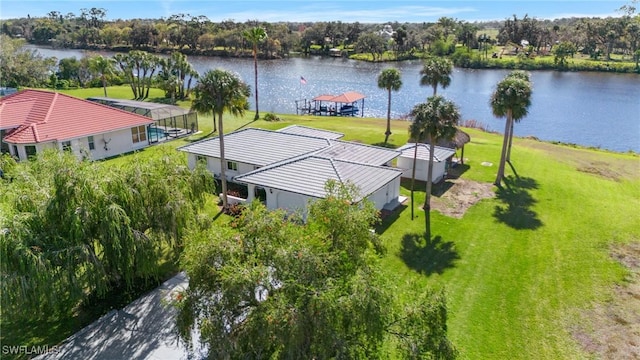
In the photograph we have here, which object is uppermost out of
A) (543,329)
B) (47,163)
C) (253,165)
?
(47,163)

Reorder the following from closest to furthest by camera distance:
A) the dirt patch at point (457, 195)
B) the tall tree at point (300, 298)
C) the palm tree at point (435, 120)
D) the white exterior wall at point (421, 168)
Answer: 1. the tall tree at point (300, 298)
2. the palm tree at point (435, 120)
3. the dirt patch at point (457, 195)
4. the white exterior wall at point (421, 168)

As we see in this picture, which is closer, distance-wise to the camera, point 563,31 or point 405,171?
point 405,171

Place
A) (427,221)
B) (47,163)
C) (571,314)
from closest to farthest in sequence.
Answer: (47,163) < (571,314) < (427,221)

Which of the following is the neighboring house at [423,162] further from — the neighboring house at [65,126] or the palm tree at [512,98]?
the neighboring house at [65,126]

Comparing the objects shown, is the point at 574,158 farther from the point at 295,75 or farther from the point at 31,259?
the point at 295,75

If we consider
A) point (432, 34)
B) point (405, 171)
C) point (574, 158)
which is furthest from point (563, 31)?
point (405, 171)

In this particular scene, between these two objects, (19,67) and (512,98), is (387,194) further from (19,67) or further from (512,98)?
(19,67)

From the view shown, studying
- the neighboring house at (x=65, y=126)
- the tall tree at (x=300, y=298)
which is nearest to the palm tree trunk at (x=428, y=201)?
the tall tree at (x=300, y=298)
